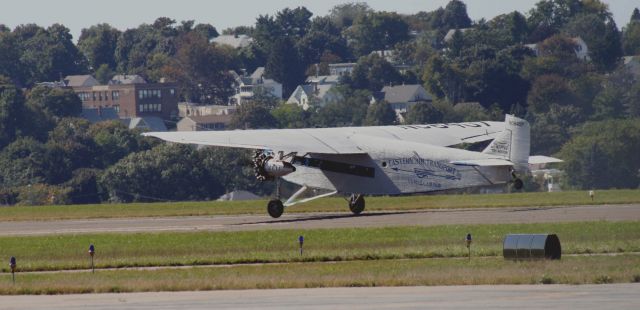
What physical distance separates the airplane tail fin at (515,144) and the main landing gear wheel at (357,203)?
5.45m

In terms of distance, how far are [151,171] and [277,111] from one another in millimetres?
39757

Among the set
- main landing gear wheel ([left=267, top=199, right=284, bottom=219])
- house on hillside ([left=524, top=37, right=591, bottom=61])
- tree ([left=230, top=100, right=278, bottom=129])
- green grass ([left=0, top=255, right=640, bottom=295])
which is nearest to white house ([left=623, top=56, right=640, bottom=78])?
house on hillside ([left=524, top=37, right=591, bottom=61])

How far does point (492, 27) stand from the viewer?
17025 centimetres

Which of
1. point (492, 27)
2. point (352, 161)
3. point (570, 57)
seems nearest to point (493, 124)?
point (352, 161)

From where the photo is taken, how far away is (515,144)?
2050 inches

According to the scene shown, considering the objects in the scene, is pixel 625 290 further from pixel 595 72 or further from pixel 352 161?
pixel 595 72

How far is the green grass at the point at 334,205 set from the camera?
58.7 meters

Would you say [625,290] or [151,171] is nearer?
[625,290]

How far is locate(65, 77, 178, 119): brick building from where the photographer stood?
182000 millimetres

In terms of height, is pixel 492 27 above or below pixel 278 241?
above

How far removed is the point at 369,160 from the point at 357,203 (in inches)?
69.3

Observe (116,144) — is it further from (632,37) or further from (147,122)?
(147,122)

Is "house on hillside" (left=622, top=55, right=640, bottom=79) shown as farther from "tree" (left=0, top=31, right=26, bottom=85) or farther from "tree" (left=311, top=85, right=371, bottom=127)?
"tree" (left=0, top=31, right=26, bottom=85)

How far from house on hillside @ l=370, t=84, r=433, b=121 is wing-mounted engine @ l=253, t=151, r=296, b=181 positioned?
8325 centimetres
